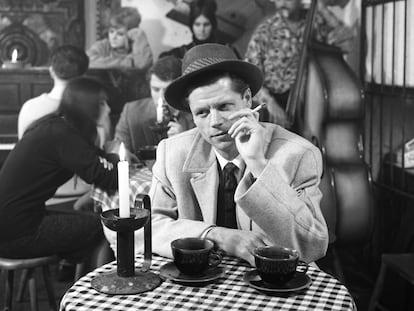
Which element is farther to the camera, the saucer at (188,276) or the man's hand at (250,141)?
the man's hand at (250,141)

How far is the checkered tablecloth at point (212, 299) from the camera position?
155 cm

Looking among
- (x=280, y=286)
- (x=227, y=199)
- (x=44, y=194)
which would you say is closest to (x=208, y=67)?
(x=227, y=199)

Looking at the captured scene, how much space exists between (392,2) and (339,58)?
466 mm

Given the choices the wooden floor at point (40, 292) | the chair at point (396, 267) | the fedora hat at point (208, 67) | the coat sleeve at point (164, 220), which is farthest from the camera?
the wooden floor at point (40, 292)

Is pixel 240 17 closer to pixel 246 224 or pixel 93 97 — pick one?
pixel 93 97

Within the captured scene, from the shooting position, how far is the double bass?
371cm

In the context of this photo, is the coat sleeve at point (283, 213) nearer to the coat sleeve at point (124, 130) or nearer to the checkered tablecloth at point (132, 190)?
the checkered tablecloth at point (132, 190)

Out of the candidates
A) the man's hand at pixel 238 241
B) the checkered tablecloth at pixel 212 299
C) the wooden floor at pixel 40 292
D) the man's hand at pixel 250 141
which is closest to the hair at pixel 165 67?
the wooden floor at pixel 40 292

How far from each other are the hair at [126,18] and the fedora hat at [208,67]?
1.80 meters

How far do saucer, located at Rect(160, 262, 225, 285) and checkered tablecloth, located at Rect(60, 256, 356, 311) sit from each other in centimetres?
2

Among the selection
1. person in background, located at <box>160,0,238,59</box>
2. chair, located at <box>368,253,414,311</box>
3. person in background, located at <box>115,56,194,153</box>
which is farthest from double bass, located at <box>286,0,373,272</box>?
person in background, located at <box>115,56,194,153</box>

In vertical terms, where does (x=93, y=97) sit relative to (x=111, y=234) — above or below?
above

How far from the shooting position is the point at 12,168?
130 inches

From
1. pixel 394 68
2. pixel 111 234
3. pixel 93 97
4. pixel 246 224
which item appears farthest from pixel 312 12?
pixel 246 224
